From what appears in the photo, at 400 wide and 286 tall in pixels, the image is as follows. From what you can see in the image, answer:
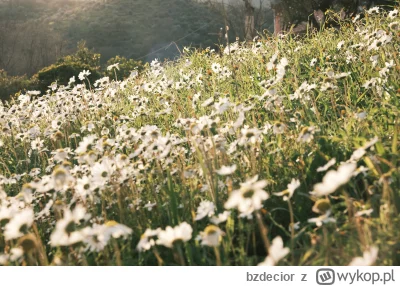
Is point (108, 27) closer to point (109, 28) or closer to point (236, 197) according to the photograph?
point (109, 28)

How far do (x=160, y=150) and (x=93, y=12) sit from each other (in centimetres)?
4429

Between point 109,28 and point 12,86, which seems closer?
point 12,86

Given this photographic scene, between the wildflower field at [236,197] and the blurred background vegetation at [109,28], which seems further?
the blurred background vegetation at [109,28]

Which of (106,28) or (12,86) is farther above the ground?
(12,86)

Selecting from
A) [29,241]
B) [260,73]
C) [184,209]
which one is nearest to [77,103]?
[260,73]

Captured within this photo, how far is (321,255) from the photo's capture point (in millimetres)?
1406
